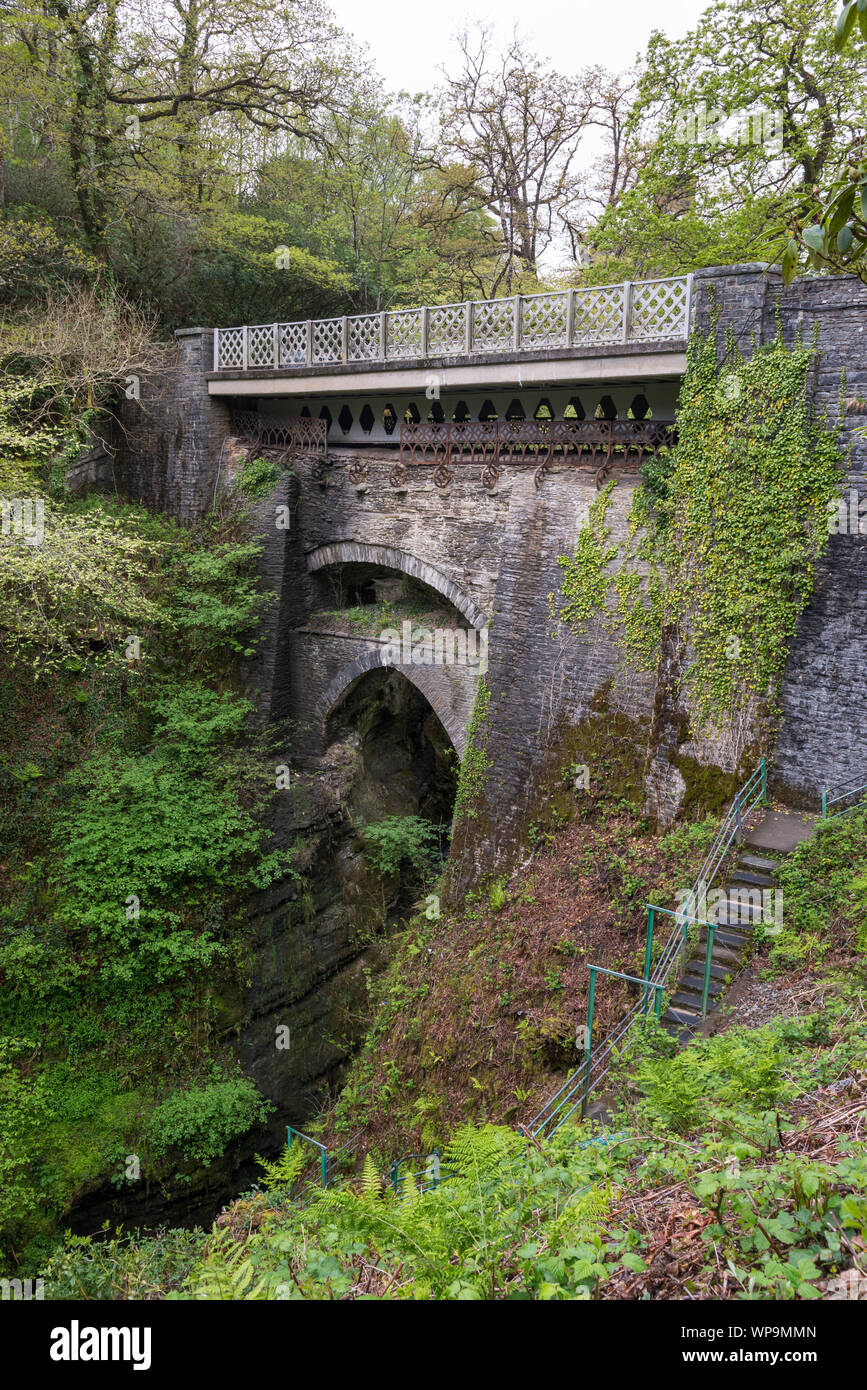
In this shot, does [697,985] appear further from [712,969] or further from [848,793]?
[848,793]

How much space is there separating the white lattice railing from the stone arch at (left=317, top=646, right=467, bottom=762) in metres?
4.69

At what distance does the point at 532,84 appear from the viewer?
64.0 feet

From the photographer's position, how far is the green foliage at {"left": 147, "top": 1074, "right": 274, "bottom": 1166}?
11.4 meters

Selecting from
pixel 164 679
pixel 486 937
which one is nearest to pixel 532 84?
pixel 164 679

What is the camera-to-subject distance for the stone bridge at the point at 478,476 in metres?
8.99

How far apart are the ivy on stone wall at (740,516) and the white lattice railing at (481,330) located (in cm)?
88

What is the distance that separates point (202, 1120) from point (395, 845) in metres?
5.58

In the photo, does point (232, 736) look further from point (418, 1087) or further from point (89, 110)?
point (89, 110)

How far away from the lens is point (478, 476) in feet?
41.2

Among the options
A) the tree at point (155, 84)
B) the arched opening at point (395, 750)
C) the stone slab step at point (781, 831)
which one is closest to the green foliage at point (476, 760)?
the arched opening at point (395, 750)

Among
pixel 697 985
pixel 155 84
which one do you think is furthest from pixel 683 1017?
pixel 155 84

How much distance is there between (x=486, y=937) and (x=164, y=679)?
7059mm
